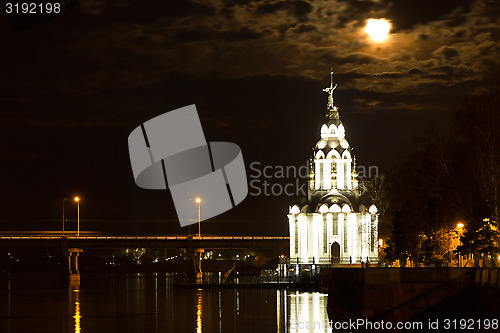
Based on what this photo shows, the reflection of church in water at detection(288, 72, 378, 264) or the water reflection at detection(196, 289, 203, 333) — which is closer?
the water reflection at detection(196, 289, 203, 333)

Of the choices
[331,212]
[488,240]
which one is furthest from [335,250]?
[488,240]

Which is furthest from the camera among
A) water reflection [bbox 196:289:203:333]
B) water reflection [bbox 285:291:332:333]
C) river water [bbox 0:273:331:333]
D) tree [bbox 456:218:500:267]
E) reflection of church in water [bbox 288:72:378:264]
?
reflection of church in water [bbox 288:72:378:264]

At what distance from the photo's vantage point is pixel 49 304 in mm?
96688

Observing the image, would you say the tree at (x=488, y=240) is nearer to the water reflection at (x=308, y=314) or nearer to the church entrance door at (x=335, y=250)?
the water reflection at (x=308, y=314)

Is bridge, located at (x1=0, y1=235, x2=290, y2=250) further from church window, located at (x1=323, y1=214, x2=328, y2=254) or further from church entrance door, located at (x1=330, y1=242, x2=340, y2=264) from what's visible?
church entrance door, located at (x1=330, y1=242, x2=340, y2=264)

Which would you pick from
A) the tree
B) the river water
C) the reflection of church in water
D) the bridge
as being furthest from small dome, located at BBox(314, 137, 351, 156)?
the tree

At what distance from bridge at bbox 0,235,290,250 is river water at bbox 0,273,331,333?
39442mm

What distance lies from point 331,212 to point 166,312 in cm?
7351

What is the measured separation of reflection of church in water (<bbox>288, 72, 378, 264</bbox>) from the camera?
15300 centimetres

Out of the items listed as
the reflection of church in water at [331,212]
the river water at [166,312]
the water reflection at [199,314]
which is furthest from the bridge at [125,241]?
the water reflection at [199,314]

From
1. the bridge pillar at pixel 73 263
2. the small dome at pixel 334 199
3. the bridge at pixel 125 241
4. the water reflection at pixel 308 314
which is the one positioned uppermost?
the small dome at pixel 334 199

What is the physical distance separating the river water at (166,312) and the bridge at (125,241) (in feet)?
129

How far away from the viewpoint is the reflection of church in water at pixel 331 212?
15300 centimetres

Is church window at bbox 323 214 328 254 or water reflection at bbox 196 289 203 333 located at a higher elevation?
church window at bbox 323 214 328 254
